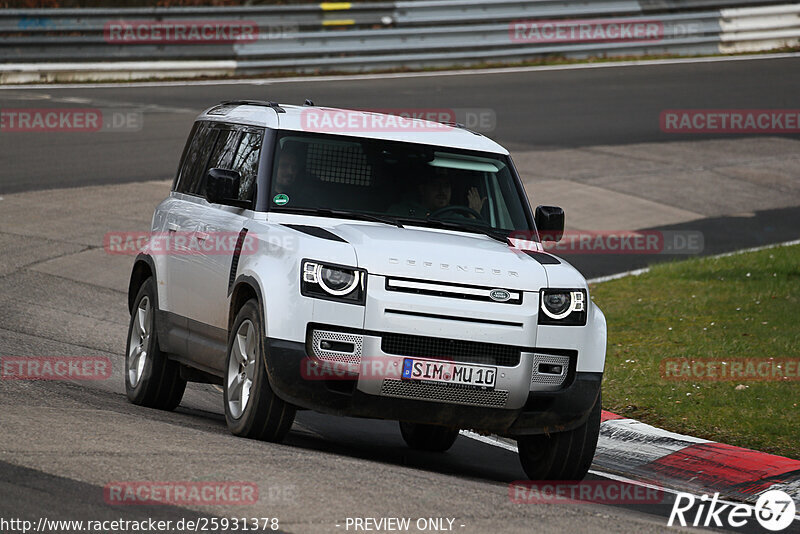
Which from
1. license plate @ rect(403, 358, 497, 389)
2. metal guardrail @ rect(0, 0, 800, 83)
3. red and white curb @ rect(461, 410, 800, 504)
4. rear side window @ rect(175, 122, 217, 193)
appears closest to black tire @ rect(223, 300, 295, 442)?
license plate @ rect(403, 358, 497, 389)

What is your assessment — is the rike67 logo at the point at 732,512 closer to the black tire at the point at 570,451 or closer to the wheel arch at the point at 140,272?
the black tire at the point at 570,451

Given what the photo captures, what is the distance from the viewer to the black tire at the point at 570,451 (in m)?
7.82

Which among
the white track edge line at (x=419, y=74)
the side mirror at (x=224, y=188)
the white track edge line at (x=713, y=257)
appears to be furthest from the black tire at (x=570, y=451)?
the white track edge line at (x=419, y=74)

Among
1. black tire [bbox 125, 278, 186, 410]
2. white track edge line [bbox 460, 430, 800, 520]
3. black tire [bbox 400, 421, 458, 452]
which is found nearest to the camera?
white track edge line [bbox 460, 430, 800, 520]

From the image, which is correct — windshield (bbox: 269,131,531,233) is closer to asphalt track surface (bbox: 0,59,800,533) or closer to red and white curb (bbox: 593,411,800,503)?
asphalt track surface (bbox: 0,59,800,533)

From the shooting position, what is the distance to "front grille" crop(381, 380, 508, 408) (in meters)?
7.27

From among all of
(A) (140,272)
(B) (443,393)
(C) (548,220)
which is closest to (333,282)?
(B) (443,393)

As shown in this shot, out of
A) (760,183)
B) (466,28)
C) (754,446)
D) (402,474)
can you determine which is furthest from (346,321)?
(466,28)

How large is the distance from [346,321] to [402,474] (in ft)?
2.82

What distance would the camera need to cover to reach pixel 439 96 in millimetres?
24188

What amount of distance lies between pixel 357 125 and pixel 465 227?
1.01 m

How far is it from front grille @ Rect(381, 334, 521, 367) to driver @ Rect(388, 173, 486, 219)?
1.28 m

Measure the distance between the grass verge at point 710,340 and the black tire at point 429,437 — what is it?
1596mm

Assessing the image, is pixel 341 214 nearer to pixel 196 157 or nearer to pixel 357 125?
pixel 357 125
